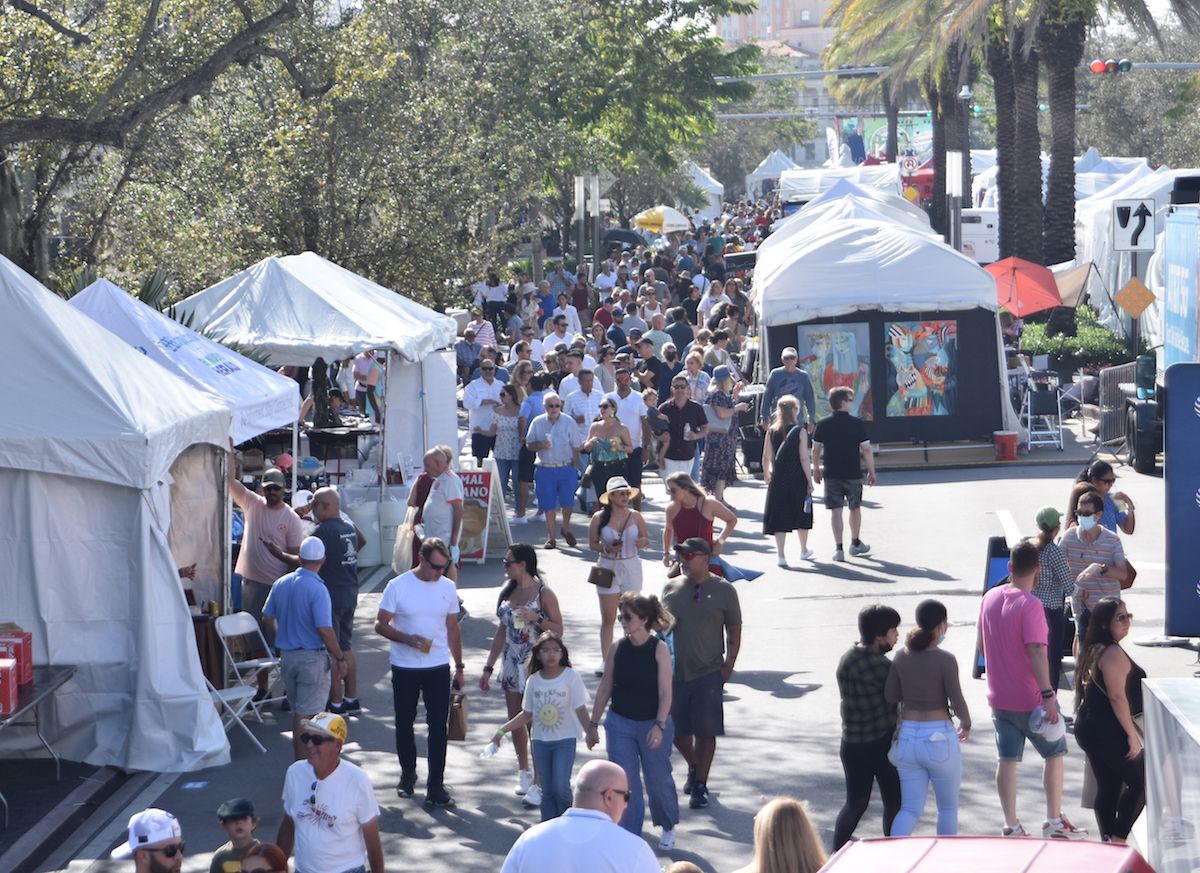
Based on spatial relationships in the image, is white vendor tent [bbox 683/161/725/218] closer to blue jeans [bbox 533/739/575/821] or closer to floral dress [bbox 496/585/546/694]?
floral dress [bbox 496/585/546/694]

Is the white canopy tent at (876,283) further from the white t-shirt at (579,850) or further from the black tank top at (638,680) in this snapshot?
the white t-shirt at (579,850)

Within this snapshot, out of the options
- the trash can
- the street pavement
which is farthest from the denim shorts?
the trash can

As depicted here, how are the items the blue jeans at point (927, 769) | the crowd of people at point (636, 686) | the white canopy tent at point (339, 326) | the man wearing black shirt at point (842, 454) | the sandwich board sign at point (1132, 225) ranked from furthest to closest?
1. the sandwich board sign at point (1132, 225)
2. the white canopy tent at point (339, 326)
3. the man wearing black shirt at point (842, 454)
4. the blue jeans at point (927, 769)
5. the crowd of people at point (636, 686)

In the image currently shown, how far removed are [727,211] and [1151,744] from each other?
85609mm

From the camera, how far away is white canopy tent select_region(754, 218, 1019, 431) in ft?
74.8

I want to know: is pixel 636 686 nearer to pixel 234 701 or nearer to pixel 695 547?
pixel 695 547

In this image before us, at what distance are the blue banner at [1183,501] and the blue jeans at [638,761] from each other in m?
4.35

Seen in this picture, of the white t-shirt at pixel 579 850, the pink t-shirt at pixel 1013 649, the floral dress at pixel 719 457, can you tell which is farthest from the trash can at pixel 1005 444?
the white t-shirt at pixel 579 850

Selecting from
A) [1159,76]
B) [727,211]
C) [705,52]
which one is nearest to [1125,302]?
[705,52]

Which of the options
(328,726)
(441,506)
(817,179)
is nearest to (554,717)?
(328,726)

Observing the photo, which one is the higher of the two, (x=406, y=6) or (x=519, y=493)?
(x=406, y=6)

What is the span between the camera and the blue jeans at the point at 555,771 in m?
8.89

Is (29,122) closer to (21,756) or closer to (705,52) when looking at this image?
(21,756)

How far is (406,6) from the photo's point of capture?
33.5 m
